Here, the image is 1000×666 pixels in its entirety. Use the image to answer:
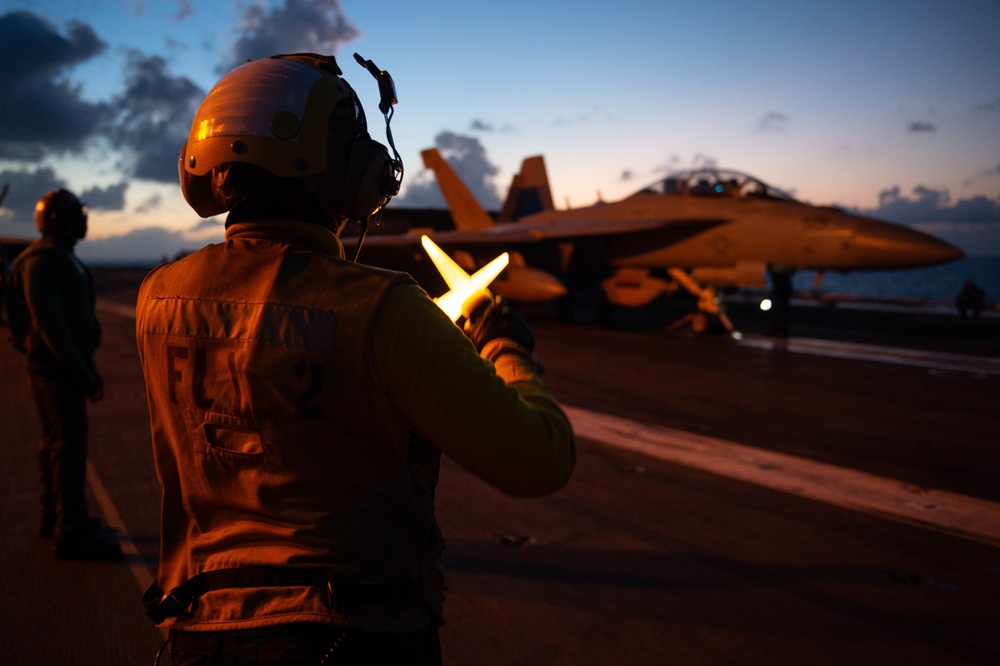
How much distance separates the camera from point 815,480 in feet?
17.1

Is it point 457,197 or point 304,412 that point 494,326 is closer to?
point 304,412

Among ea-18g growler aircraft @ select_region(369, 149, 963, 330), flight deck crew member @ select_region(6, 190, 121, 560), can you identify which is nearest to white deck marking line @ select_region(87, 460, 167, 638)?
flight deck crew member @ select_region(6, 190, 121, 560)

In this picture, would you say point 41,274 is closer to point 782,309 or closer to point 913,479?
point 913,479

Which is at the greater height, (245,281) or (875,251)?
(875,251)

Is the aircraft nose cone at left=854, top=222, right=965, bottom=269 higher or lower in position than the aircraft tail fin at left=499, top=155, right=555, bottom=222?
lower

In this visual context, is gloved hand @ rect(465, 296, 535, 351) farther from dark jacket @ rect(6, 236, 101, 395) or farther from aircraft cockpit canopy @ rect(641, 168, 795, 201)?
aircraft cockpit canopy @ rect(641, 168, 795, 201)

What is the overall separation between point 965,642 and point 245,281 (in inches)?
129

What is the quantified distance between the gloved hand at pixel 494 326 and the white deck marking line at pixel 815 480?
392 centimetres

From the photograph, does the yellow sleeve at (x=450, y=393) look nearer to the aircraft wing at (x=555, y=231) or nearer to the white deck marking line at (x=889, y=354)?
the white deck marking line at (x=889, y=354)

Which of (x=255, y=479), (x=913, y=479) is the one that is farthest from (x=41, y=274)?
(x=913, y=479)

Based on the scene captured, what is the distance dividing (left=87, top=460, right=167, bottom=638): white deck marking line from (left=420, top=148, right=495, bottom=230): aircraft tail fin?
58.8 ft

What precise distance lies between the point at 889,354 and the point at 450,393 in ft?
42.4

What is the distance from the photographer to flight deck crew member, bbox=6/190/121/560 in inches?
148

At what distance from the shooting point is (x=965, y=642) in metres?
2.94
